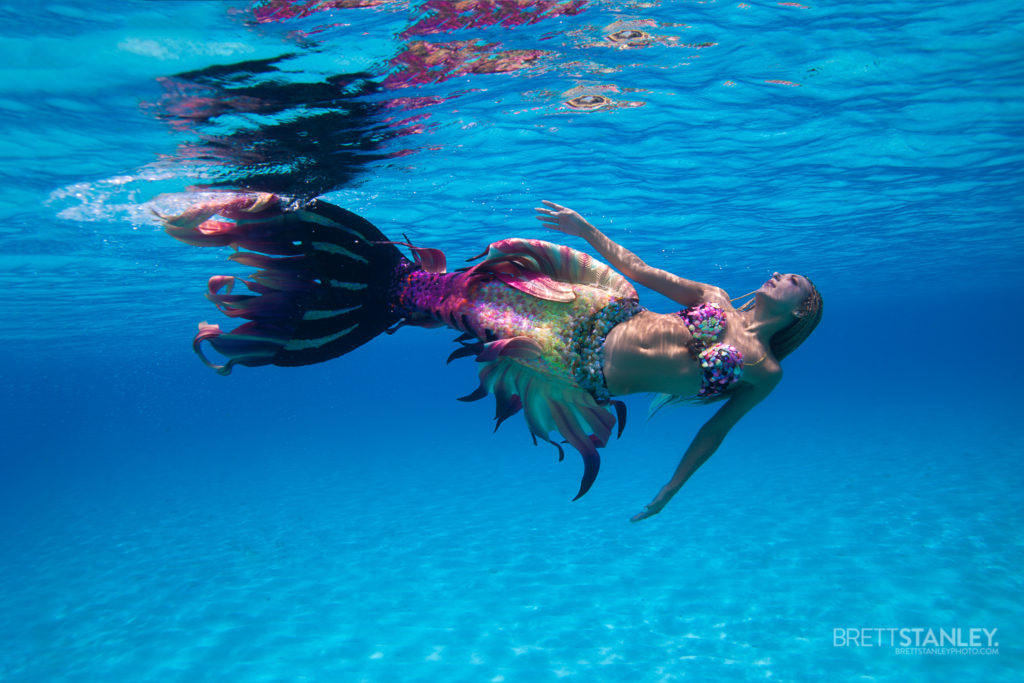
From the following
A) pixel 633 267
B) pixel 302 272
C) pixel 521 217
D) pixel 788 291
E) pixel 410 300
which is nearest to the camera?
pixel 788 291

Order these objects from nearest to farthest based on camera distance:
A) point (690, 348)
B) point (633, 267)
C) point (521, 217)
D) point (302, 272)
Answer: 1. point (690, 348)
2. point (633, 267)
3. point (302, 272)
4. point (521, 217)

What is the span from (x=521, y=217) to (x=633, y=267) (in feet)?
49.6

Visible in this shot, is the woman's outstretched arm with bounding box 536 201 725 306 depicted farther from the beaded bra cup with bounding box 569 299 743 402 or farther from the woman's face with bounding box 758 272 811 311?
the woman's face with bounding box 758 272 811 311

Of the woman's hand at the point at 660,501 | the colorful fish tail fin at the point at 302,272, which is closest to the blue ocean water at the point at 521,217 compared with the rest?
the colorful fish tail fin at the point at 302,272

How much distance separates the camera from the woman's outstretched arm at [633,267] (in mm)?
3500

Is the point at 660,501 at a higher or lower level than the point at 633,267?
lower

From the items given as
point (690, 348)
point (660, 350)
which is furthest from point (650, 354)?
→ point (690, 348)

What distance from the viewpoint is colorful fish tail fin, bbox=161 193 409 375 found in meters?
4.20

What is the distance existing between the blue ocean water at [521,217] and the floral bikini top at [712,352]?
6141 millimetres

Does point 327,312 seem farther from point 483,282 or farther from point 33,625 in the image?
point 33,625

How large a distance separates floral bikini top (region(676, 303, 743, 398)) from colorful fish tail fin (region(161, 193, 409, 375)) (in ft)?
7.26

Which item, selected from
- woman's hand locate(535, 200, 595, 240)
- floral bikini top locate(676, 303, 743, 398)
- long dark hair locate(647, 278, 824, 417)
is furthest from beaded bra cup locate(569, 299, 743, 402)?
woman's hand locate(535, 200, 595, 240)

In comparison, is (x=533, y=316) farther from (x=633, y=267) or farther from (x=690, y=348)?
(x=690, y=348)

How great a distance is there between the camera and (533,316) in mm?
3467
